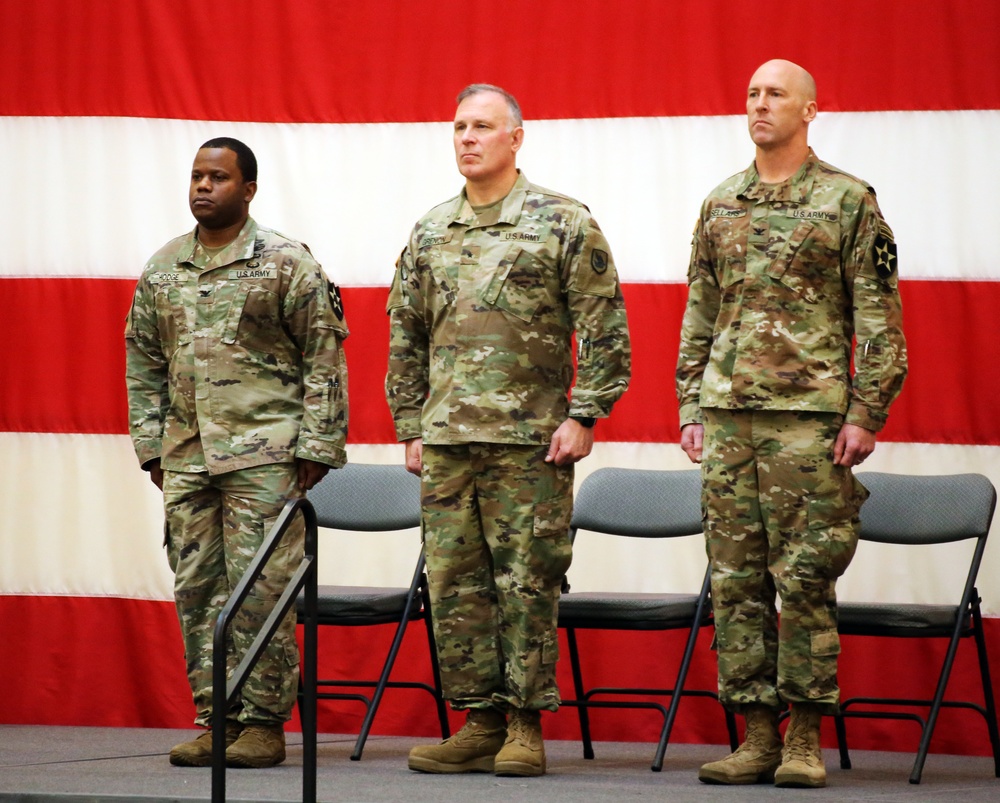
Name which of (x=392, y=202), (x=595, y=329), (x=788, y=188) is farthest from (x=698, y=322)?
(x=392, y=202)

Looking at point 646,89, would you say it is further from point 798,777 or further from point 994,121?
point 798,777

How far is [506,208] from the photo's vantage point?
12.5 feet

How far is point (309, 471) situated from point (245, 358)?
336 millimetres

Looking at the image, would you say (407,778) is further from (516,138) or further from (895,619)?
(516,138)

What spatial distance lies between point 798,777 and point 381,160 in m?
2.48

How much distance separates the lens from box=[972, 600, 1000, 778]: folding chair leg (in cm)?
410

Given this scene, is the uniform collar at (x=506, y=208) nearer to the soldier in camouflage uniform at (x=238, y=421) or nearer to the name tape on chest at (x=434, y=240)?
the name tape on chest at (x=434, y=240)

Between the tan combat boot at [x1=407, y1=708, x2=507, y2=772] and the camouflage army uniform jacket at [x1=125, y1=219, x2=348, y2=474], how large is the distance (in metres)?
0.75

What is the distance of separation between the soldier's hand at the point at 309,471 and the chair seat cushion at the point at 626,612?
739 millimetres

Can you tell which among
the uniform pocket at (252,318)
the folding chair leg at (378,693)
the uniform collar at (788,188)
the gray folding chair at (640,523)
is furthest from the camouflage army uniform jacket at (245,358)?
the uniform collar at (788,188)

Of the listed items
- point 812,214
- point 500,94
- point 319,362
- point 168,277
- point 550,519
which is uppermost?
point 500,94

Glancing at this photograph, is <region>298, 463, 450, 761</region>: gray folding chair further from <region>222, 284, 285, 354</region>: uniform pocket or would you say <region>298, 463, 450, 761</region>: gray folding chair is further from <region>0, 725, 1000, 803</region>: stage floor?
<region>222, 284, 285, 354</region>: uniform pocket

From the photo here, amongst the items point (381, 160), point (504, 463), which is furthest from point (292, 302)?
point (381, 160)

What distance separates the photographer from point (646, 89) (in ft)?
15.8
